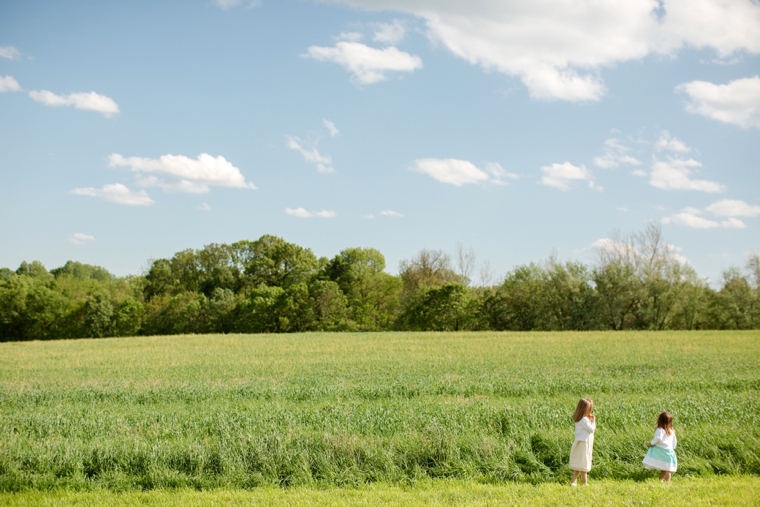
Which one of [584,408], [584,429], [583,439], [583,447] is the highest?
[584,408]

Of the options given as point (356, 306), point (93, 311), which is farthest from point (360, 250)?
point (93, 311)

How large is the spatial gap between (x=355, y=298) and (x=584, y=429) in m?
65.8

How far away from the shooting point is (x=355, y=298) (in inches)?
2891

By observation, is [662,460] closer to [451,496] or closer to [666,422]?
[666,422]

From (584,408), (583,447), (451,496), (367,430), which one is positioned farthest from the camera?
(367,430)

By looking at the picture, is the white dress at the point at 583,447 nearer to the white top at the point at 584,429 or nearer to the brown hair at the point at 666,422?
the white top at the point at 584,429

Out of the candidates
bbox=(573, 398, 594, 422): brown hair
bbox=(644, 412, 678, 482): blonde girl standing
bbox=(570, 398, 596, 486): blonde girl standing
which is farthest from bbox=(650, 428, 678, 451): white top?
bbox=(573, 398, 594, 422): brown hair

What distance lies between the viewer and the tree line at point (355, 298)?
199 feet

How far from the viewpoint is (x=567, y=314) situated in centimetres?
6538

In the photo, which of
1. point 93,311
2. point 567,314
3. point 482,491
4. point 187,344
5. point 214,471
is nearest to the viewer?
point 482,491

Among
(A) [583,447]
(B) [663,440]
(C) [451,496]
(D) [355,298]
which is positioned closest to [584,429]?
(A) [583,447]

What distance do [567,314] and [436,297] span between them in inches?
691

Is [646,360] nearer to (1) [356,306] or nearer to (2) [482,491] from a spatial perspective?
(2) [482,491]

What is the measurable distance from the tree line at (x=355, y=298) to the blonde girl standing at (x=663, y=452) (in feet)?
192
